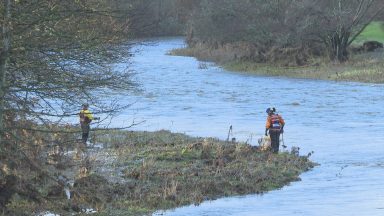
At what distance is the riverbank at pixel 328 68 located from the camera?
193ft

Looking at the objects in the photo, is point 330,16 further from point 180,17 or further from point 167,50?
point 180,17

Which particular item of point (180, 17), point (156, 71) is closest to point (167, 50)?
point (180, 17)

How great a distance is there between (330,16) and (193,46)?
2932cm

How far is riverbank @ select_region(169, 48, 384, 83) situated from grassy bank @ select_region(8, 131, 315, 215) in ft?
108

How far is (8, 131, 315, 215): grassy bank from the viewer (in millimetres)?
17263

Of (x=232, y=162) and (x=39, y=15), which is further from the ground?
(x=39, y=15)

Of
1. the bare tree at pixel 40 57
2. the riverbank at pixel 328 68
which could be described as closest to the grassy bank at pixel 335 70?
the riverbank at pixel 328 68

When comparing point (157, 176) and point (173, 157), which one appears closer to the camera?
point (157, 176)

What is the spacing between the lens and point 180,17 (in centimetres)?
11438

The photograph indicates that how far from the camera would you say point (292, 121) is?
37.1 meters

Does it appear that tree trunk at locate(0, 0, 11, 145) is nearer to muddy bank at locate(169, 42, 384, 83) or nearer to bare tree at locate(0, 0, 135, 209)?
bare tree at locate(0, 0, 135, 209)

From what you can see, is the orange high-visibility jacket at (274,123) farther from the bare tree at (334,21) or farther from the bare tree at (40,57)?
the bare tree at (334,21)

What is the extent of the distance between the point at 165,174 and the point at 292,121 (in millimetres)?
17219

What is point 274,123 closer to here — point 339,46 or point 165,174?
point 165,174
